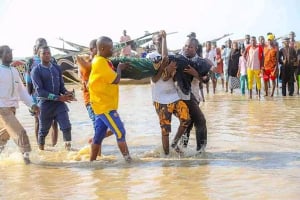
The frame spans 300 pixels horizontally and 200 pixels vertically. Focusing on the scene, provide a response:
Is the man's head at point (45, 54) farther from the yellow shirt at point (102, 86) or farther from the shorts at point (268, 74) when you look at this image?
the shorts at point (268, 74)

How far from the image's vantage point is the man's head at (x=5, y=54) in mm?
6938

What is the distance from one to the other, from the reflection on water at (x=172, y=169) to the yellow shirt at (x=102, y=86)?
0.73 meters

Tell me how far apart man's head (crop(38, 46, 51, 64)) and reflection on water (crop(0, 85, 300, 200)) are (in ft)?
4.31

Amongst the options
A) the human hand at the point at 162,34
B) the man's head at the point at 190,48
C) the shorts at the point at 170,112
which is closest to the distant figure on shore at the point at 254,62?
the man's head at the point at 190,48

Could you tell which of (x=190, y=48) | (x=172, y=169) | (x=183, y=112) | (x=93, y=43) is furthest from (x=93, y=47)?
(x=172, y=169)

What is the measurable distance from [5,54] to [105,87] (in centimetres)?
154

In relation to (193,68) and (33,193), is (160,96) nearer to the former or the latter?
(193,68)

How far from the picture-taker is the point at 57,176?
6062mm

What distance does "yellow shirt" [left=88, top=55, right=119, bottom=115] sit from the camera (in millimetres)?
6176

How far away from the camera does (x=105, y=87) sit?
6273mm

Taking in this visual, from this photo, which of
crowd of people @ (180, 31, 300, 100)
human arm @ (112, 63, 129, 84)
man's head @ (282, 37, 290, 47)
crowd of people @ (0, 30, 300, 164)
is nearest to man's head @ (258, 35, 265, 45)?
crowd of people @ (180, 31, 300, 100)

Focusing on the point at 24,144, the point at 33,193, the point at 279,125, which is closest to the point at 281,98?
the point at 279,125

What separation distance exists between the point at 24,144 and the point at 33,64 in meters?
1.69

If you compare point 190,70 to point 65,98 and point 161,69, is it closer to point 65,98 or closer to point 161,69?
point 161,69
